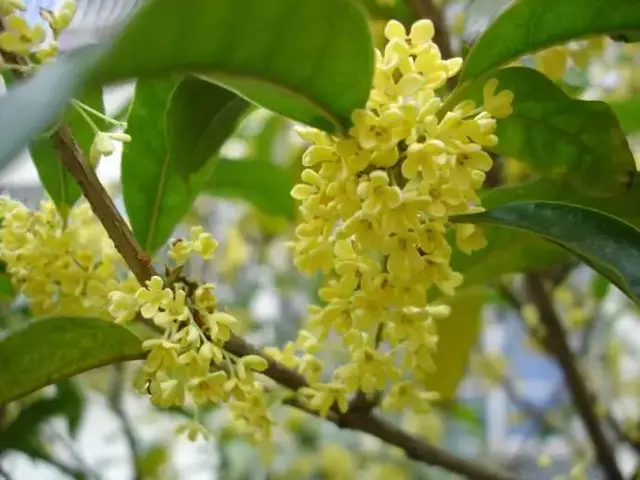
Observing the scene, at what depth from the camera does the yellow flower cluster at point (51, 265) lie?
0.57m

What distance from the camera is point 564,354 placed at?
106cm

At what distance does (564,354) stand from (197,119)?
70 cm

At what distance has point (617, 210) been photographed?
61cm

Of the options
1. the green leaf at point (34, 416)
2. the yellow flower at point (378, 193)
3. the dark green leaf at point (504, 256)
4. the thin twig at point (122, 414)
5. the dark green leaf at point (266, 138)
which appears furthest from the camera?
the dark green leaf at point (266, 138)

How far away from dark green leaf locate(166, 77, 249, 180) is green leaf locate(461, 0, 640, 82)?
0.15 metres

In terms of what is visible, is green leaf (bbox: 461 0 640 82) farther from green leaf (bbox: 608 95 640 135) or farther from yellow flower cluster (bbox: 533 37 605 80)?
green leaf (bbox: 608 95 640 135)

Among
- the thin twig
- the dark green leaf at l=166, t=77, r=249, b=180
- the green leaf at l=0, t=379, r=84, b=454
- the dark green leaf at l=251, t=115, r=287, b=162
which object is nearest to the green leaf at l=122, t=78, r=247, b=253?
the dark green leaf at l=166, t=77, r=249, b=180

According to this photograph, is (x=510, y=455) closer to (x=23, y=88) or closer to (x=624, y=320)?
(x=624, y=320)

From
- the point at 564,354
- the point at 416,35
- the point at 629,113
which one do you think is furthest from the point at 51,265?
the point at 564,354

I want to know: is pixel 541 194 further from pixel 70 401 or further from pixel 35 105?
pixel 70 401

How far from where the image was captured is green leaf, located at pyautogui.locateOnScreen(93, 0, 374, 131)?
0.34 metres

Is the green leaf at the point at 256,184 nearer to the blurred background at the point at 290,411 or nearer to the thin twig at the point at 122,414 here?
the blurred background at the point at 290,411

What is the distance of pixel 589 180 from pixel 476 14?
158mm

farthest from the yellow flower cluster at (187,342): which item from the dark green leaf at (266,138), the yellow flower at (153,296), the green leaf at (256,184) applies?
the dark green leaf at (266,138)
